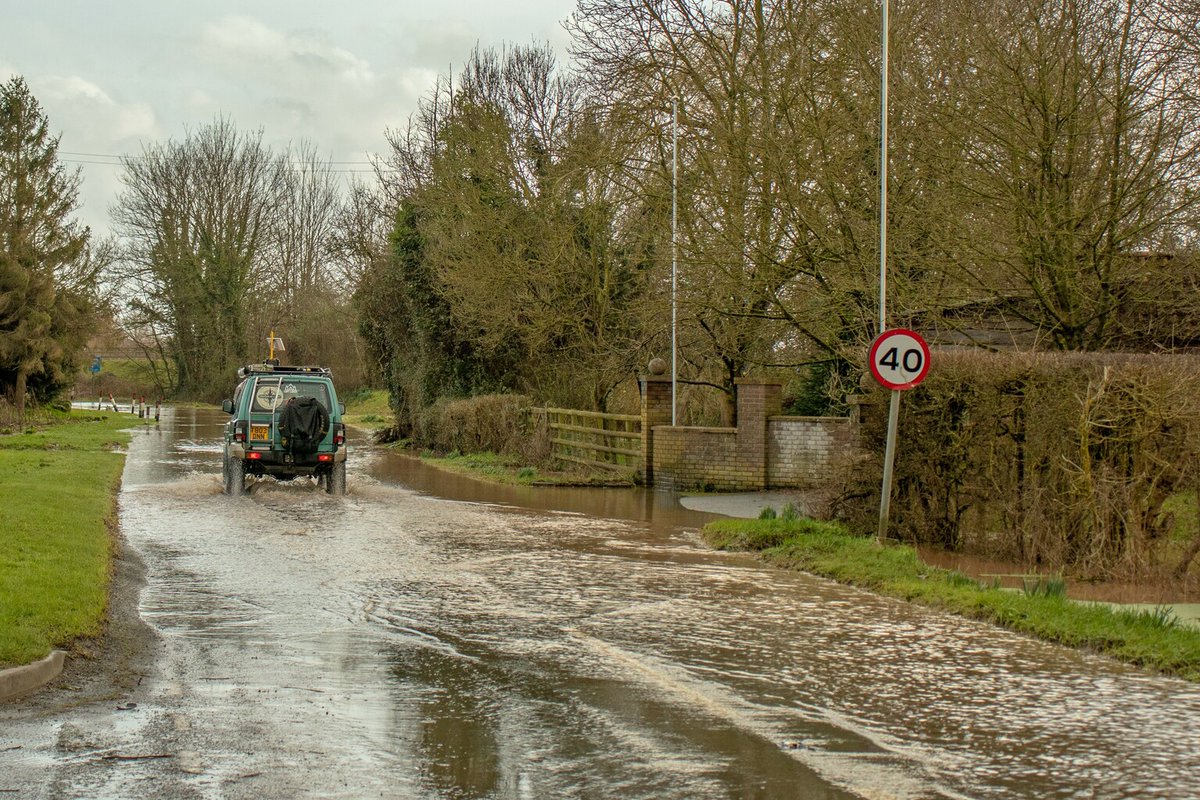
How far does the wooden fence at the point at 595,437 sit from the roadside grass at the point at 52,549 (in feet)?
31.7

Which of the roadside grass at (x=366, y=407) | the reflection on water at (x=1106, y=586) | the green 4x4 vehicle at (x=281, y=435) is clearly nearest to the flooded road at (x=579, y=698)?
the reflection on water at (x=1106, y=586)

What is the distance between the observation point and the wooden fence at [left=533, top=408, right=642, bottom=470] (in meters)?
25.9

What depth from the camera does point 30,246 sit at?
Result: 4288 centimetres

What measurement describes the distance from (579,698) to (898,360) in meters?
7.07

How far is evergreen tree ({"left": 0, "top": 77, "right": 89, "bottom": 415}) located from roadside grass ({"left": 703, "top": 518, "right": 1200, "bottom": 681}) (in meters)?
33.9

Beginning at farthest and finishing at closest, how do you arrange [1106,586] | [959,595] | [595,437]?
[595,437]
[1106,586]
[959,595]

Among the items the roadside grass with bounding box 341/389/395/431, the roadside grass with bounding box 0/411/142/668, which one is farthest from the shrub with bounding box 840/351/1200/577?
the roadside grass with bounding box 341/389/395/431

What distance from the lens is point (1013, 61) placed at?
55.8 ft

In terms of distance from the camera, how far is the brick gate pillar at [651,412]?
24.8 m

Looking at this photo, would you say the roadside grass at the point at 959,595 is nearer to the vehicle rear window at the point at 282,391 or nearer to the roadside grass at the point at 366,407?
the vehicle rear window at the point at 282,391

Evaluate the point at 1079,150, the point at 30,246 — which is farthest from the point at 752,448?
the point at 30,246

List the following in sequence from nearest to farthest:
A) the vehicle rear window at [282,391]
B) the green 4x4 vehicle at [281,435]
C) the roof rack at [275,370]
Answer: the green 4x4 vehicle at [281,435] → the vehicle rear window at [282,391] → the roof rack at [275,370]

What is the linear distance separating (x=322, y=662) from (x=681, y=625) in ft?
9.55

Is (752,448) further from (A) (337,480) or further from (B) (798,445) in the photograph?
(A) (337,480)
